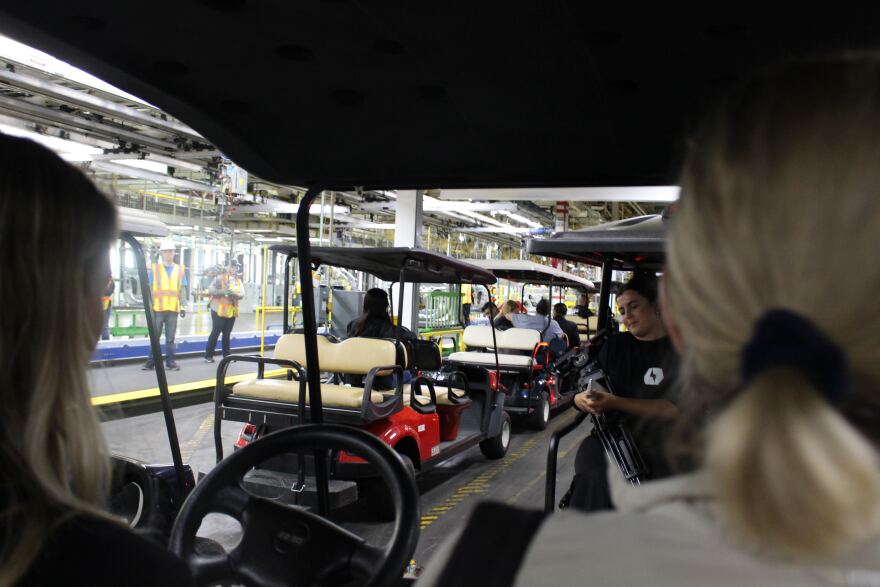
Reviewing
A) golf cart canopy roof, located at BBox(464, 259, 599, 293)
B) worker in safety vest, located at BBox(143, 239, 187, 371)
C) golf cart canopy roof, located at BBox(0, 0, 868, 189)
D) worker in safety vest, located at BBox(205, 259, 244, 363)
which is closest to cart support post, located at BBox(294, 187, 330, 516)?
golf cart canopy roof, located at BBox(0, 0, 868, 189)

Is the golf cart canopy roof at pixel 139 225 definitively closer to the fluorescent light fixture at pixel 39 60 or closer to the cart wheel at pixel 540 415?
the fluorescent light fixture at pixel 39 60

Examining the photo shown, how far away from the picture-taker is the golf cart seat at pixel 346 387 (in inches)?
222

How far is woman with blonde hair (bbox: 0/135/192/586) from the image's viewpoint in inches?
38.6

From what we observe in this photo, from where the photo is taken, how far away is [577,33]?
150 cm

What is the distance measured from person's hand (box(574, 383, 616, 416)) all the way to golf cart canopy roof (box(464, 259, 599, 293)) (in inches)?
204

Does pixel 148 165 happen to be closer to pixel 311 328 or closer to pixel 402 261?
pixel 402 261

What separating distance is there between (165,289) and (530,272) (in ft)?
22.5

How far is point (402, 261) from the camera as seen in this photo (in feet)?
20.7

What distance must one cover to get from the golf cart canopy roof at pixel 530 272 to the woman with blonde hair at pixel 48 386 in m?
7.81

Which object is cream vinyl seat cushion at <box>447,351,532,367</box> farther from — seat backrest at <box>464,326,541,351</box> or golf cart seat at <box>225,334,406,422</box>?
golf cart seat at <box>225,334,406,422</box>

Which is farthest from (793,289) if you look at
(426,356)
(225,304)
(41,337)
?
(225,304)

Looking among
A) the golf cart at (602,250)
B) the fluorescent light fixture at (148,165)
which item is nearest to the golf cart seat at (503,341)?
the golf cart at (602,250)

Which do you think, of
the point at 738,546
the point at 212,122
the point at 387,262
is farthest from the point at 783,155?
the point at 387,262

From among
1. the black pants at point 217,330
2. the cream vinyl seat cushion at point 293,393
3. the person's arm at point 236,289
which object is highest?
the person's arm at point 236,289
